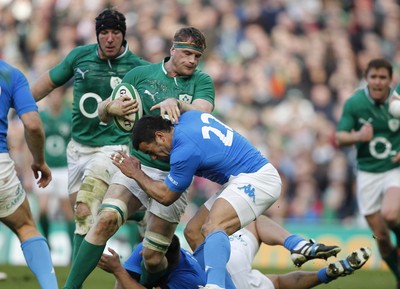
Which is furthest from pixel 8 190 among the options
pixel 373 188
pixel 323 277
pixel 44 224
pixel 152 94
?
pixel 44 224

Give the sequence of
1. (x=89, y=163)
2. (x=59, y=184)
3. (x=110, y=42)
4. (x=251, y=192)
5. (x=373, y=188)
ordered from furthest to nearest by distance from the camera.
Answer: (x=59, y=184) → (x=373, y=188) → (x=89, y=163) → (x=110, y=42) → (x=251, y=192)

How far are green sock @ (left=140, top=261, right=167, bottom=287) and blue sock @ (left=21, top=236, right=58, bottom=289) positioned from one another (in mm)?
863

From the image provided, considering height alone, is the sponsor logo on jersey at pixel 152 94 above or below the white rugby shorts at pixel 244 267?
above

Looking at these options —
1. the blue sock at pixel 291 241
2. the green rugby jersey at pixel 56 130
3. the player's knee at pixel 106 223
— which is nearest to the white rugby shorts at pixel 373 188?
the blue sock at pixel 291 241

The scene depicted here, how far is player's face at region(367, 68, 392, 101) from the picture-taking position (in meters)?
12.3

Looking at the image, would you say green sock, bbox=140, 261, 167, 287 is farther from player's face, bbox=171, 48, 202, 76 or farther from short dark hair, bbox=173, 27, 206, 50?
short dark hair, bbox=173, 27, 206, 50

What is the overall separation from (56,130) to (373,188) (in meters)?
5.01

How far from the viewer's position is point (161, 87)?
9.30m

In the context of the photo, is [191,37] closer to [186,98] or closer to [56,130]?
[186,98]

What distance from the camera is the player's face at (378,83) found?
1230 centimetres

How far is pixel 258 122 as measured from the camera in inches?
756

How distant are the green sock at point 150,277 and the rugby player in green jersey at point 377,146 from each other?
3926 mm

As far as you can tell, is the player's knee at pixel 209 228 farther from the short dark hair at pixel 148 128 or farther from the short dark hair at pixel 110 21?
A: the short dark hair at pixel 110 21

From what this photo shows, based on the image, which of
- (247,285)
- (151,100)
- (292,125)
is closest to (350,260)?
(247,285)
